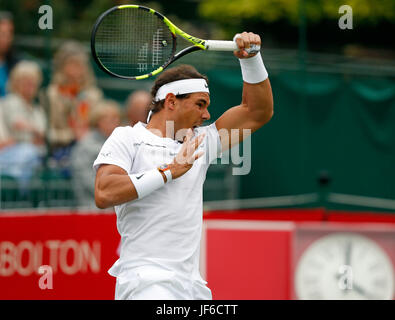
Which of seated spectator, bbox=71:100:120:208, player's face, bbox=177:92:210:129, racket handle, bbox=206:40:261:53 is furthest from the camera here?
seated spectator, bbox=71:100:120:208

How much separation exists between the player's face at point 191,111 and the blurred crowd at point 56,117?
3.45 metres

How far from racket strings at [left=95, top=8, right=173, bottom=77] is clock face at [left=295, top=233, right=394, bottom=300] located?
13.0 feet

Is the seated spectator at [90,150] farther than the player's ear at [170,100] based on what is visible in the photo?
Yes

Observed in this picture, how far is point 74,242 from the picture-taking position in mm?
7879

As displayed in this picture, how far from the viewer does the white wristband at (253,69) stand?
4832mm

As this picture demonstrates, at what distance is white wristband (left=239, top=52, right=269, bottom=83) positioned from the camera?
4.83 metres

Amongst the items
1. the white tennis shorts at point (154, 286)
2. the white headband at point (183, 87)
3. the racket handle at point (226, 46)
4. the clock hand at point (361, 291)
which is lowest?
the clock hand at point (361, 291)

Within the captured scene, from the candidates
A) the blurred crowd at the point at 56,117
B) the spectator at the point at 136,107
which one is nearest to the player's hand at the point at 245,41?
the blurred crowd at the point at 56,117

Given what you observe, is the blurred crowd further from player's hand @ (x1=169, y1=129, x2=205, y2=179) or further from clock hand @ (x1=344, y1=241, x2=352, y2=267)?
player's hand @ (x1=169, y1=129, x2=205, y2=179)

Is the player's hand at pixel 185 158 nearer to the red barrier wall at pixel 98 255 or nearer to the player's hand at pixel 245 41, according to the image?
the player's hand at pixel 245 41

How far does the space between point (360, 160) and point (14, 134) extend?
421 cm

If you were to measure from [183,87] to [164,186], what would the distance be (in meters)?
0.62

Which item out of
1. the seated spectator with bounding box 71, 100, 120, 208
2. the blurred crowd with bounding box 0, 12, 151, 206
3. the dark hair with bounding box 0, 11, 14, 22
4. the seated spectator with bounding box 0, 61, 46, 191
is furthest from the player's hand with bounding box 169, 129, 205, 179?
the dark hair with bounding box 0, 11, 14, 22
